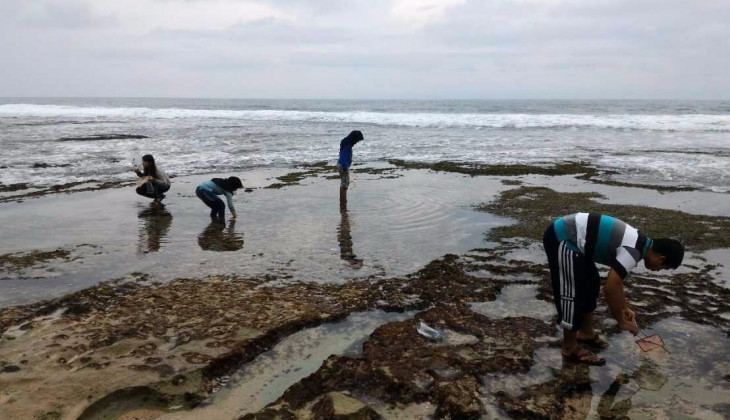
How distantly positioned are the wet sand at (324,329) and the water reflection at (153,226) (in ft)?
0.23

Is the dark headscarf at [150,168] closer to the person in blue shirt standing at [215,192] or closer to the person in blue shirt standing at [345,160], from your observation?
the person in blue shirt standing at [215,192]

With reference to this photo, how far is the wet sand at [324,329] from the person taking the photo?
382 centimetres

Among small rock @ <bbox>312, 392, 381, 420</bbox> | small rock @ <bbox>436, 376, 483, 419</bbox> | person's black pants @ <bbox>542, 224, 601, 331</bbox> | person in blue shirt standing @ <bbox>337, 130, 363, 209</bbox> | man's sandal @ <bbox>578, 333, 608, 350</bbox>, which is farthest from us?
person in blue shirt standing @ <bbox>337, 130, 363, 209</bbox>

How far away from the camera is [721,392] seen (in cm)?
398

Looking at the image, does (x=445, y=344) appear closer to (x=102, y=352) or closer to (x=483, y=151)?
(x=102, y=352)

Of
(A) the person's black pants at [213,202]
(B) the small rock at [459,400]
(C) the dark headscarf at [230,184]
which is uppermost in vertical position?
(C) the dark headscarf at [230,184]

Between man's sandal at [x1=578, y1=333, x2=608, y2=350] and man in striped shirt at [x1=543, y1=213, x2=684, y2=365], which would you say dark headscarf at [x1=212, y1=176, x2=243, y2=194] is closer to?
man in striped shirt at [x1=543, y1=213, x2=684, y2=365]

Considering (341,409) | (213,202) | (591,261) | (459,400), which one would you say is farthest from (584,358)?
(213,202)

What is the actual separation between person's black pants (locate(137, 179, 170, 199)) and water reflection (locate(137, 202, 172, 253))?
23cm

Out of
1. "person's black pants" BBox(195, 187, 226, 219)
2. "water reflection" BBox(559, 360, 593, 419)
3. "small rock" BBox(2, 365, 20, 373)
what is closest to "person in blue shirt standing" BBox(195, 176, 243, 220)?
"person's black pants" BBox(195, 187, 226, 219)

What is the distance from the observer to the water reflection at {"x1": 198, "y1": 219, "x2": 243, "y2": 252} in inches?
310

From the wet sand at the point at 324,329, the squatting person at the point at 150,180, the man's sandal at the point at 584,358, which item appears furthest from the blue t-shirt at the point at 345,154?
the man's sandal at the point at 584,358

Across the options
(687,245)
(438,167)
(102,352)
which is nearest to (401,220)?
(687,245)

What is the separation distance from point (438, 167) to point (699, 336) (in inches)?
472
